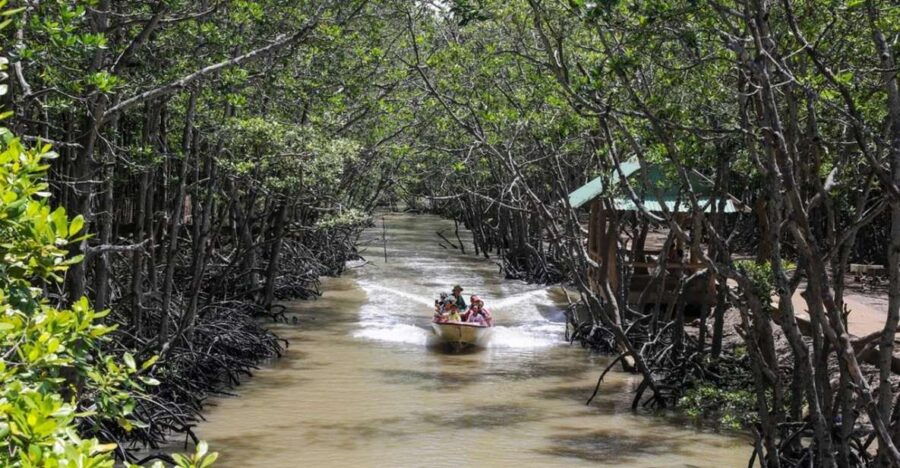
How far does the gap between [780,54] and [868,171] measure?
129 cm

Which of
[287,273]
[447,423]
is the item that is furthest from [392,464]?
[287,273]

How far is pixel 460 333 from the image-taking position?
63.2 feet

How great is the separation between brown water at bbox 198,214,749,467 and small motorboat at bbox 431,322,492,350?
27 centimetres

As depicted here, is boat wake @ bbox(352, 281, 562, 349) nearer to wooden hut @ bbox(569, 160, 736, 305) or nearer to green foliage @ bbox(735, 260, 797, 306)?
wooden hut @ bbox(569, 160, 736, 305)

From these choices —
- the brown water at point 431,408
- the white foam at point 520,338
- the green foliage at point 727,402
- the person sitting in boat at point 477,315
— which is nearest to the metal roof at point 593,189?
the person sitting in boat at point 477,315

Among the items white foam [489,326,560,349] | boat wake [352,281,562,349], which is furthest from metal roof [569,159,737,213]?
boat wake [352,281,562,349]

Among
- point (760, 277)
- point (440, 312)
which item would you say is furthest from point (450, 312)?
point (760, 277)

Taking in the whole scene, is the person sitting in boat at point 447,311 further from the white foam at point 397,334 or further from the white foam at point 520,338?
the white foam at point 520,338

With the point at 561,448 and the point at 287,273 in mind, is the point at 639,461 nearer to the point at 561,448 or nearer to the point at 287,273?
the point at 561,448

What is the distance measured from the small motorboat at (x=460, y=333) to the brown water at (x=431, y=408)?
272 mm

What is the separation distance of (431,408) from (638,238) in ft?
23.9

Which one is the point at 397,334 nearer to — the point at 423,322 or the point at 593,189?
the point at 423,322

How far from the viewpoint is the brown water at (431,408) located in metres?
12.5

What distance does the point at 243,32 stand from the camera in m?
13.7
